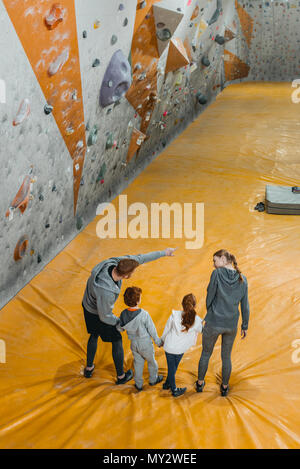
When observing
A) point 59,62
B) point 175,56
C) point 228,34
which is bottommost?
point 59,62

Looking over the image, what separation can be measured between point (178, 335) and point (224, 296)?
287mm

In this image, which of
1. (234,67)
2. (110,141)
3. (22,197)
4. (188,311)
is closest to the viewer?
(188,311)

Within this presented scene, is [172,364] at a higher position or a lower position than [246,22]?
lower

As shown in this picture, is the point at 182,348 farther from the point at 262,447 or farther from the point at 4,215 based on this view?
the point at 4,215

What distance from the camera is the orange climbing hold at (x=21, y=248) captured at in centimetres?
307

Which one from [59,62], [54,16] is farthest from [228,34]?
[54,16]

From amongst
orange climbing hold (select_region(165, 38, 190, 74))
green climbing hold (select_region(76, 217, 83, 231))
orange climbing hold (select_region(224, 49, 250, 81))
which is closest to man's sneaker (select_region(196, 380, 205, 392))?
green climbing hold (select_region(76, 217, 83, 231))

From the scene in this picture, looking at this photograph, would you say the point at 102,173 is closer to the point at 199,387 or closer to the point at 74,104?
the point at 74,104

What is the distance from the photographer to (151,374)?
2316 millimetres

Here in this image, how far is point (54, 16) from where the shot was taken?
2391mm

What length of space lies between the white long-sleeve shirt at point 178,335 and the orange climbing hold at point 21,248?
140cm

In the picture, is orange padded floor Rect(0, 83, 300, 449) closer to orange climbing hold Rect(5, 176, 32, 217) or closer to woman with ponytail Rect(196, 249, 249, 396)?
woman with ponytail Rect(196, 249, 249, 396)

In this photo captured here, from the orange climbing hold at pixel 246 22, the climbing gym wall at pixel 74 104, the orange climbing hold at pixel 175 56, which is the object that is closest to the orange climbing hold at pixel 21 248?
the climbing gym wall at pixel 74 104

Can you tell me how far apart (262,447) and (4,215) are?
1.89 metres
